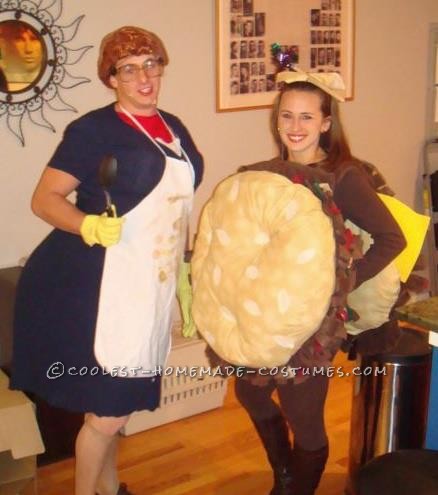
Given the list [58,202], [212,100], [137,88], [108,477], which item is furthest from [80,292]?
[212,100]

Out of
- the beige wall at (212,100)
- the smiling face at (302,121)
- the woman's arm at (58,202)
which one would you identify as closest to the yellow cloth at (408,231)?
the smiling face at (302,121)

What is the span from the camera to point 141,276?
5.44ft

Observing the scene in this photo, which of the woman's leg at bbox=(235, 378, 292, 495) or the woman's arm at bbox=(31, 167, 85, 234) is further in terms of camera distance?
the woman's leg at bbox=(235, 378, 292, 495)

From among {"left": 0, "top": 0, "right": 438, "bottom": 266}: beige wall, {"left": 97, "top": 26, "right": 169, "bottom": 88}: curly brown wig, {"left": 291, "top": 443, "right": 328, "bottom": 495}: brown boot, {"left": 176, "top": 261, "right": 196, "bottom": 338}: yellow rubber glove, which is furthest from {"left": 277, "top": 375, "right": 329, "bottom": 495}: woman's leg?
{"left": 0, "top": 0, "right": 438, "bottom": 266}: beige wall

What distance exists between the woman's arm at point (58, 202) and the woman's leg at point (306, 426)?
0.61 metres

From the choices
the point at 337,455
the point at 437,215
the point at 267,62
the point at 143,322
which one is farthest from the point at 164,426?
the point at 437,215

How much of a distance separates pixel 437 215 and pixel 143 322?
7.37 feet

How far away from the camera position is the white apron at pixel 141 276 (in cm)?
163

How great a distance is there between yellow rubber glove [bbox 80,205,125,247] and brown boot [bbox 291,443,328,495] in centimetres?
68

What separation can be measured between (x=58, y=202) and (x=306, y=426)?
782 mm

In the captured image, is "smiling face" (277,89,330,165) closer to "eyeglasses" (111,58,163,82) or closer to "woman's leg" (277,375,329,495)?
"eyeglasses" (111,58,163,82)

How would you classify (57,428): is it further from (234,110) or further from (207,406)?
(234,110)

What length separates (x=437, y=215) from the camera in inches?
137

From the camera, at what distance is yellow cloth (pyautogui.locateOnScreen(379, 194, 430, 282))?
155 centimetres
